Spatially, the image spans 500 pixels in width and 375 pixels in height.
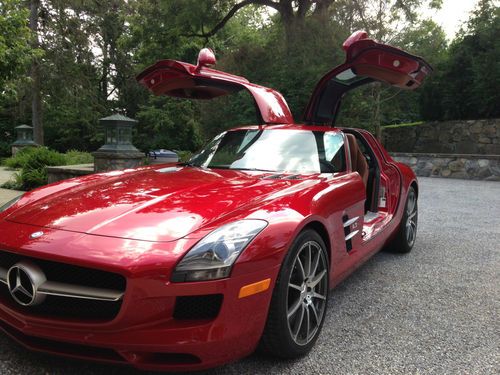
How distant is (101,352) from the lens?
194cm

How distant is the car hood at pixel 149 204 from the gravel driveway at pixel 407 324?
0.71 meters

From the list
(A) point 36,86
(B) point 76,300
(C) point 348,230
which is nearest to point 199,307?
(B) point 76,300

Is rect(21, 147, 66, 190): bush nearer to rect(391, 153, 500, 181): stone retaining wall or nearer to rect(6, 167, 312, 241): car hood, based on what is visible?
rect(6, 167, 312, 241): car hood

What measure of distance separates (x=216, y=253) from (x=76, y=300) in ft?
2.14

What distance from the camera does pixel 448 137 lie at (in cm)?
1731

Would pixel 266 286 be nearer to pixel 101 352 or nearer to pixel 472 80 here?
pixel 101 352

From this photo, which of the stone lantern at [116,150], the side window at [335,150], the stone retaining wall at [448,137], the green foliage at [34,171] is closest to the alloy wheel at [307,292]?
the side window at [335,150]

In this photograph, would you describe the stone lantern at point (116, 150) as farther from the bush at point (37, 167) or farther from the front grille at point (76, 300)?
the front grille at point (76, 300)

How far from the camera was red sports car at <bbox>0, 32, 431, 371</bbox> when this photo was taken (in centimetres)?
189

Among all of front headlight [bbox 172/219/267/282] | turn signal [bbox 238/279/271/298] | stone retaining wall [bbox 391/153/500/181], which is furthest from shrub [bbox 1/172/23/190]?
stone retaining wall [bbox 391/153/500/181]

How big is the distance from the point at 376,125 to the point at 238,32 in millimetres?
15518

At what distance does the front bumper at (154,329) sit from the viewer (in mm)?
1860

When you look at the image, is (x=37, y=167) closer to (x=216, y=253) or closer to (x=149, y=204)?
(x=149, y=204)

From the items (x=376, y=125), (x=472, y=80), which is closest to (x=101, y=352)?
(x=376, y=125)
